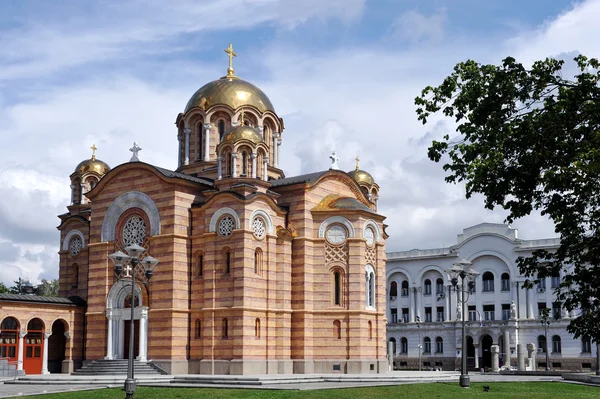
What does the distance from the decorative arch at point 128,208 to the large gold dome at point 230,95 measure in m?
6.88

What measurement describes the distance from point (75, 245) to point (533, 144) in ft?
112

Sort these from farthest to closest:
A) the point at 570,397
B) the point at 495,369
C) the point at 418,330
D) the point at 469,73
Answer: the point at 418,330 → the point at 495,369 → the point at 570,397 → the point at 469,73

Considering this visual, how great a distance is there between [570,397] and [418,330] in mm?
41208

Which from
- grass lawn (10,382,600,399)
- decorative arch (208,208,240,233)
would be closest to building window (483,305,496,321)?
decorative arch (208,208,240,233)

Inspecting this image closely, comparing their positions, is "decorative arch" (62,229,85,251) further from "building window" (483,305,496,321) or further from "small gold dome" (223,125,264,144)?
"building window" (483,305,496,321)

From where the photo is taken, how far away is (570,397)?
23594 mm

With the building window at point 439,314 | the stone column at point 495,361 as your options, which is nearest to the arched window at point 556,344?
the stone column at point 495,361

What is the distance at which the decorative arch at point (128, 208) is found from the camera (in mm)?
37906

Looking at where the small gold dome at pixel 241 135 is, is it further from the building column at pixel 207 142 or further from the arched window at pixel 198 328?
the arched window at pixel 198 328

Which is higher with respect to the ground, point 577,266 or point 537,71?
point 537,71

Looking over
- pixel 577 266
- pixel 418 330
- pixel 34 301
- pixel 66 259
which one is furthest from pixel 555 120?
pixel 418 330

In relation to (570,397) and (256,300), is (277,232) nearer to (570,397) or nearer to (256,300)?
(256,300)

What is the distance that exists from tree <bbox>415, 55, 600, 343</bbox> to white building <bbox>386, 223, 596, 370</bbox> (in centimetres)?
4394

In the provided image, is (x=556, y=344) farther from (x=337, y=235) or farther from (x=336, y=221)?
(x=336, y=221)
